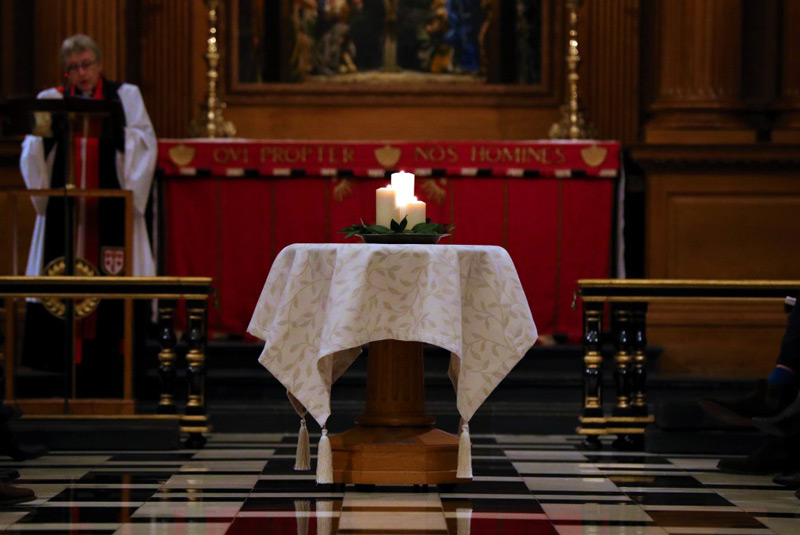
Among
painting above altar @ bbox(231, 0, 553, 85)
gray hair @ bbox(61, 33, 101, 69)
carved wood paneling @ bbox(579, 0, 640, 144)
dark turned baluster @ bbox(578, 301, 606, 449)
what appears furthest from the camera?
painting above altar @ bbox(231, 0, 553, 85)

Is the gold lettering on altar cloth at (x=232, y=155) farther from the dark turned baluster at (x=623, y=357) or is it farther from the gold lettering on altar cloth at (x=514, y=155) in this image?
the dark turned baluster at (x=623, y=357)

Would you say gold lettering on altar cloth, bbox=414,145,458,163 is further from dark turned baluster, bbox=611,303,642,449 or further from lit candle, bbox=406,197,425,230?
lit candle, bbox=406,197,425,230

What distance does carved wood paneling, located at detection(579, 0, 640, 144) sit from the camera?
9141mm

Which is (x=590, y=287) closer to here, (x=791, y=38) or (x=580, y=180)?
(x=580, y=180)

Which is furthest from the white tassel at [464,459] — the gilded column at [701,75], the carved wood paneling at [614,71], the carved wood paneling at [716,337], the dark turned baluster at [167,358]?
the carved wood paneling at [614,71]

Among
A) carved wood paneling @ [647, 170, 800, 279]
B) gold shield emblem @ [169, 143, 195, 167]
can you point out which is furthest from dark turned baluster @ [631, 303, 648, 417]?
gold shield emblem @ [169, 143, 195, 167]

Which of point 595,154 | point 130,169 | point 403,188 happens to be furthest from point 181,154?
point 403,188

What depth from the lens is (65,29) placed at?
8398 mm

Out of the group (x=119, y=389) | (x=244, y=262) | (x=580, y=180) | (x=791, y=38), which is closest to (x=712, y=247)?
(x=580, y=180)

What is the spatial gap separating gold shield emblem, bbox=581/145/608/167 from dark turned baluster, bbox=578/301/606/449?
1.50 metres

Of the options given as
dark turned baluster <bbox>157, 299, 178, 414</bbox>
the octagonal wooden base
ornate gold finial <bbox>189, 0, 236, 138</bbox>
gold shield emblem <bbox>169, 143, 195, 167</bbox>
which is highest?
ornate gold finial <bbox>189, 0, 236, 138</bbox>

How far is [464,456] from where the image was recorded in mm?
4797

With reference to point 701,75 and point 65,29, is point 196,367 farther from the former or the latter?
point 701,75

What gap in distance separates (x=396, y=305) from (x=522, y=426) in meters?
2.38
